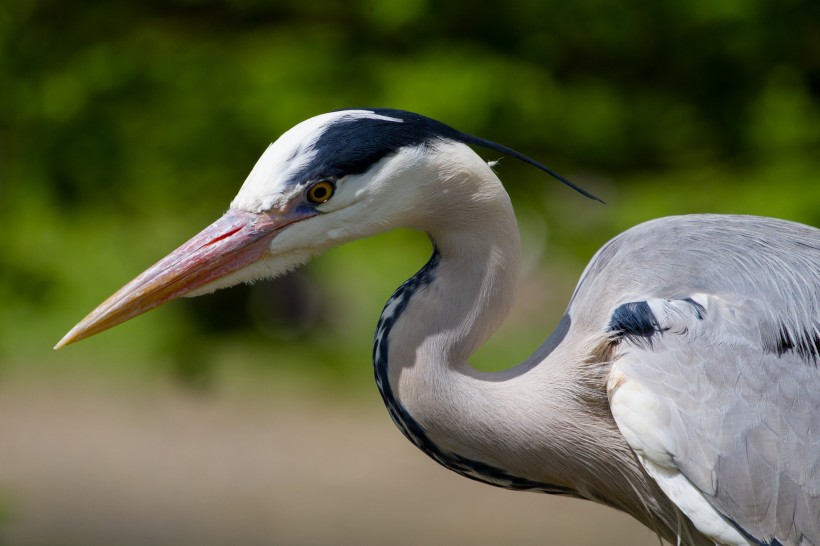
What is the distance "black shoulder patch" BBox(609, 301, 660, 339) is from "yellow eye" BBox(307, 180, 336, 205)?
57 cm

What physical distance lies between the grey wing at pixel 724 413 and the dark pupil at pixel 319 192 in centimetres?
58

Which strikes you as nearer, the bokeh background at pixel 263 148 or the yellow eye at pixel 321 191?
the yellow eye at pixel 321 191

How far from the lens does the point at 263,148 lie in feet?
16.8

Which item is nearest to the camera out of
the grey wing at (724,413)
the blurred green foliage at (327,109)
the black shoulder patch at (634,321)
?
the grey wing at (724,413)

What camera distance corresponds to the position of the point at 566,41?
16.8 feet

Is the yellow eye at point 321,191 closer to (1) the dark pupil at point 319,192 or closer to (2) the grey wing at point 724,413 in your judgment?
(1) the dark pupil at point 319,192

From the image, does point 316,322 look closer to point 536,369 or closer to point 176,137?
point 176,137

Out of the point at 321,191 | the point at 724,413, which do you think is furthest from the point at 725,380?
the point at 321,191

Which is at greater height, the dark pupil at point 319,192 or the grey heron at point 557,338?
the dark pupil at point 319,192

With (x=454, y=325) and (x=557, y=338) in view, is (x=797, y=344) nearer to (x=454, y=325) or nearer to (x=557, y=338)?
(x=557, y=338)

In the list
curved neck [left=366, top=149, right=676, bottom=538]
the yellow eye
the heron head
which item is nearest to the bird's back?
curved neck [left=366, top=149, right=676, bottom=538]

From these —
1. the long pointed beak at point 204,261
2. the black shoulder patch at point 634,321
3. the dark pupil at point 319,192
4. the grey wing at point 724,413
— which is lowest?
the grey wing at point 724,413

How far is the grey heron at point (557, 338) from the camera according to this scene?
1.79 metres

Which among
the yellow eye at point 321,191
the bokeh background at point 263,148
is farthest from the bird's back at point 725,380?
the bokeh background at point 263,148
